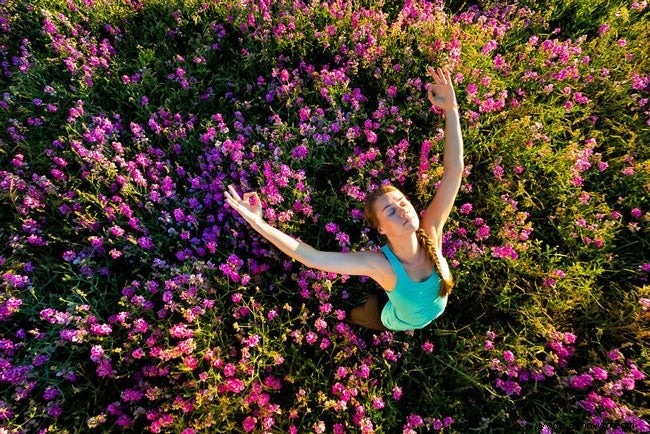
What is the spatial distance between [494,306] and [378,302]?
1.18 metres

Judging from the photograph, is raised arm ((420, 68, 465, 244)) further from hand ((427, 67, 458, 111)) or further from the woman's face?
the woman's face

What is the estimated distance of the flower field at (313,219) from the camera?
3162 mm

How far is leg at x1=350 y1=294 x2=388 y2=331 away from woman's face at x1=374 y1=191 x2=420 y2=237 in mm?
891

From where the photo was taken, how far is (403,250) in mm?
2535

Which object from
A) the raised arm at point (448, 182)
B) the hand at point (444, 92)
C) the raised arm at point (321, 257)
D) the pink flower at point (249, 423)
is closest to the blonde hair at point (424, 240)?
the raised arm at point (448, 182)

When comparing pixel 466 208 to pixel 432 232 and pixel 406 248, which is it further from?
pixel 406 248

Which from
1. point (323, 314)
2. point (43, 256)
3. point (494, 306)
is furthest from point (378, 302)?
point (43, 256)

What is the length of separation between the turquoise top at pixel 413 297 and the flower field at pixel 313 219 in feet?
2.51

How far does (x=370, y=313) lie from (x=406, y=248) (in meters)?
0.91

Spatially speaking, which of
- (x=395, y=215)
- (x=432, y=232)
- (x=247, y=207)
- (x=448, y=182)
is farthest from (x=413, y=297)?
(x=247, y=207)

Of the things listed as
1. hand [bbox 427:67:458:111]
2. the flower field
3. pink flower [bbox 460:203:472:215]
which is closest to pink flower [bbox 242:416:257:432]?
the flower field

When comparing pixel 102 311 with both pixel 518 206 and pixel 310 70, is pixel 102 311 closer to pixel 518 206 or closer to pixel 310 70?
pixel 310 70

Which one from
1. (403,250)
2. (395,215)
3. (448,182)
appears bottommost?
(403,250)

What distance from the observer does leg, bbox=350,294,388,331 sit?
124 inches
